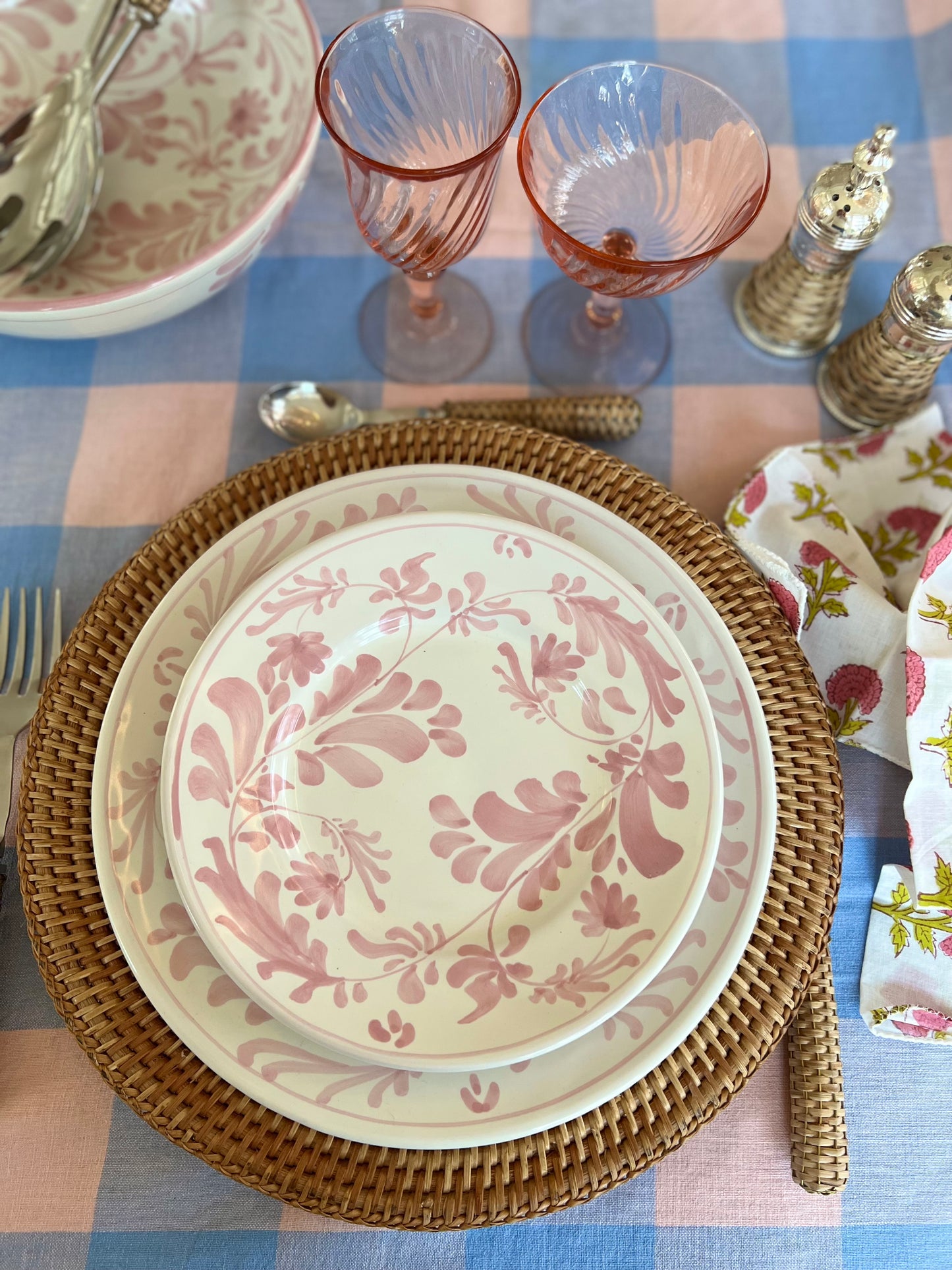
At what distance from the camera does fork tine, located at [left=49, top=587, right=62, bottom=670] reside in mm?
553

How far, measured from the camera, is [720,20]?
2.36ft

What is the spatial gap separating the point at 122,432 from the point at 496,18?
442mm

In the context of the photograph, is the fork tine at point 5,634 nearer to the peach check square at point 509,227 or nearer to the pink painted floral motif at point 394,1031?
the pink painted floral motif at point 394,1031

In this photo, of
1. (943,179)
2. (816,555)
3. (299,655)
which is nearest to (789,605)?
(816,555)

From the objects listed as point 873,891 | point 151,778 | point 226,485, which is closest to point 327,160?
point 226,485

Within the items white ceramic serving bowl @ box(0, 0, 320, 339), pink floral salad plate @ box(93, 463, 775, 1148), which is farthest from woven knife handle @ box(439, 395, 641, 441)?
white ceramic serving bowl @ box(0, 0, 320, 339)

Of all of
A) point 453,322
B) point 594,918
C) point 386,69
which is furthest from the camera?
point 453,322

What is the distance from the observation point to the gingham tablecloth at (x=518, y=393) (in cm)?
47

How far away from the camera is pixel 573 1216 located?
473mm

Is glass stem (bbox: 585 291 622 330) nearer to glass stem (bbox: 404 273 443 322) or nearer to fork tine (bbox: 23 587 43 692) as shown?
glass stem (bbox: 404 273 443 322)

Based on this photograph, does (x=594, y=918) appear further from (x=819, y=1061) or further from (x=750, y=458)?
(x=750, y=458)

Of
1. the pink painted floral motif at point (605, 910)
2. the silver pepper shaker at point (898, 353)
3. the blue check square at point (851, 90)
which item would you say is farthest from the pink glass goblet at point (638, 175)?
the pink painted floral motif at point (605, 910)

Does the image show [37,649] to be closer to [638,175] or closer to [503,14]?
[638,175]

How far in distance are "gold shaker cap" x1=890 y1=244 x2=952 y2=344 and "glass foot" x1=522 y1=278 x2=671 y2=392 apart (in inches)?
6.5
